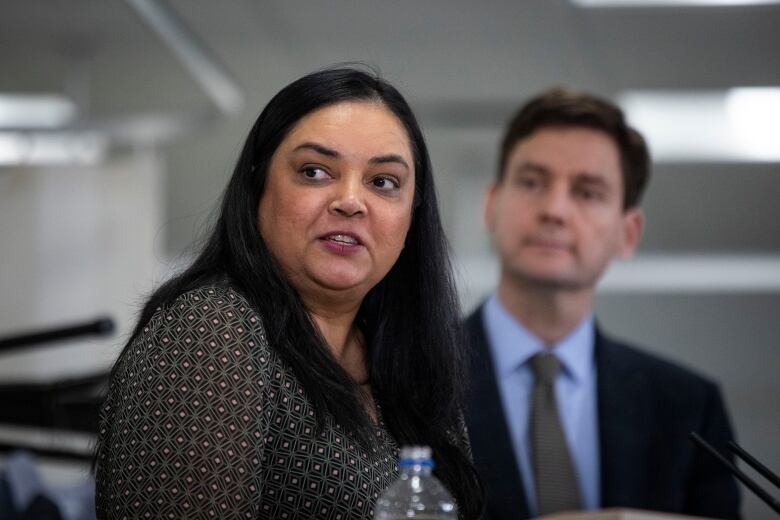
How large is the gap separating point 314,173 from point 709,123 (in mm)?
7541

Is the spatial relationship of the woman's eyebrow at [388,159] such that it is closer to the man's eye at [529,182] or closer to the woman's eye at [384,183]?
the woman's eye at [384,183]

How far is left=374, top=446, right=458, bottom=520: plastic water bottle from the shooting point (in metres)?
1.52

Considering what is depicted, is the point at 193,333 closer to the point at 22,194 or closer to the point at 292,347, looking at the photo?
the point at 292,347

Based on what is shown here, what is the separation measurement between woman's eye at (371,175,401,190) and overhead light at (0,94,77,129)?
6.56 meters

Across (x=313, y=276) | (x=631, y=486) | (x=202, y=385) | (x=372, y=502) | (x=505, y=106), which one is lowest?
(x=631, y=486)

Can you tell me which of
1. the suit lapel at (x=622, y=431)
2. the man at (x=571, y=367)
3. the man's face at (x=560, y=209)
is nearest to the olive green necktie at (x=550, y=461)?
the man at (x=571, y=367)

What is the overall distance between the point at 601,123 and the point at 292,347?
6.66 ft

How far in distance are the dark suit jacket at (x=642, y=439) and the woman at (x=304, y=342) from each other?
952 mm

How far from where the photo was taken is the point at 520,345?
3305 mm

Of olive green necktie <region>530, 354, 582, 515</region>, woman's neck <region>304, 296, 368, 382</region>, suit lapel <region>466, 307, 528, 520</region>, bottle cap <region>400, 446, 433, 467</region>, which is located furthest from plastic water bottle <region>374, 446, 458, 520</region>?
olive green necktie <region>530, 354, 582, 515</region>

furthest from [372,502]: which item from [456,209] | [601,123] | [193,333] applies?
[456,209]

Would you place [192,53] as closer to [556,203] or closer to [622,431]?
[556,203]

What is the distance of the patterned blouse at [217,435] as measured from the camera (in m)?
1.58

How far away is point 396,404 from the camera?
203cm
